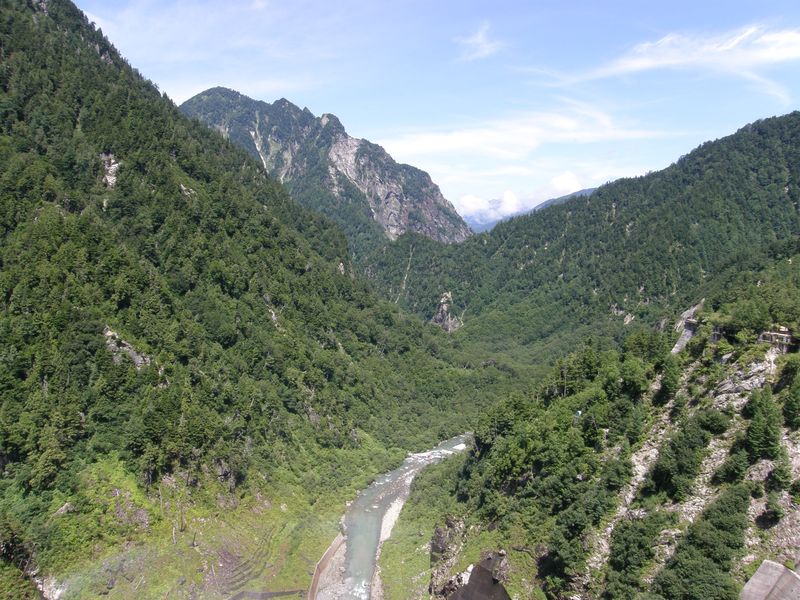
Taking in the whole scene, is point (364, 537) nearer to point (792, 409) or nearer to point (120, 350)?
point (120, 350)

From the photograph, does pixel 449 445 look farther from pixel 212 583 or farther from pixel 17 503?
pixel 17 503

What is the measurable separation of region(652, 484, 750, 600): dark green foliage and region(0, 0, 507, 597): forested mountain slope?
43183mm

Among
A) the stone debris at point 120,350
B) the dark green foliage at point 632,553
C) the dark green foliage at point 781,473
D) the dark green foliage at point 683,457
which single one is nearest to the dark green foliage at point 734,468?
the dark green foliage at point 781,473

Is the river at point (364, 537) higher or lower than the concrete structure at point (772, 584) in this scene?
lower

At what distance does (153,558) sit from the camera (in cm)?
7000

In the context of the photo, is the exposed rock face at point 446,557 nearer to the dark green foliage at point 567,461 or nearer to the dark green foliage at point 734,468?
the dark green foliage at point 567,461

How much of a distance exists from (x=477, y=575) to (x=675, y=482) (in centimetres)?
2183

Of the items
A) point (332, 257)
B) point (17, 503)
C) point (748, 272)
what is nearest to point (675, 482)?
point (17, 503)

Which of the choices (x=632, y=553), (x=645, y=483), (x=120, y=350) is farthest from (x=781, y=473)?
(x=120, y=350)

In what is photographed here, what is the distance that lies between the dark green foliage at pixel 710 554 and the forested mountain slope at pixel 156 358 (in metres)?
43.2

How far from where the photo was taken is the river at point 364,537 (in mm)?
74000

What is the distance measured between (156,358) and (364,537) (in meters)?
38.9

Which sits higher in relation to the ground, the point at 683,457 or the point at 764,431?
the point at 764,431

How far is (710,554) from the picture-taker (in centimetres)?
4950
